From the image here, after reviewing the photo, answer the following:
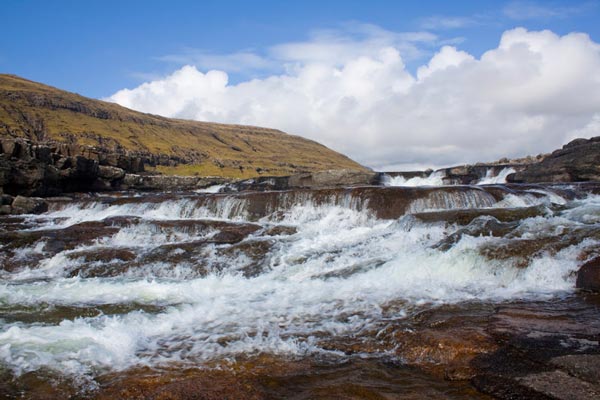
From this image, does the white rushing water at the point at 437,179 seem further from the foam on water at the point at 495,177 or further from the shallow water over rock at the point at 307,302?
the shallow water over rock at the point at 307,302

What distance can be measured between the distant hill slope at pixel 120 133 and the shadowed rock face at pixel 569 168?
9025 cm

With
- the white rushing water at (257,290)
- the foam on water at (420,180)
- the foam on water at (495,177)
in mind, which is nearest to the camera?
the white rushing water at (257,290)

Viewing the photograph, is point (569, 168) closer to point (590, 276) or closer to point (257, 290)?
point (590, 276)

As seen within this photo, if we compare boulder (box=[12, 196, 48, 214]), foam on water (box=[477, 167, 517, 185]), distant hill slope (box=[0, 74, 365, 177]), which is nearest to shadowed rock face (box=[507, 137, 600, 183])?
foam on water (box=[477, 167, 517, 185])

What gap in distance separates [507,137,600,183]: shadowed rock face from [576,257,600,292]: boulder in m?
26.4

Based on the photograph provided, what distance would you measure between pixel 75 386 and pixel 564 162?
1493 inches

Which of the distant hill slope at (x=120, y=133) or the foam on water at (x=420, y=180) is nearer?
the foam on water at (x=420, y=180)

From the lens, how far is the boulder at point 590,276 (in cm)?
965

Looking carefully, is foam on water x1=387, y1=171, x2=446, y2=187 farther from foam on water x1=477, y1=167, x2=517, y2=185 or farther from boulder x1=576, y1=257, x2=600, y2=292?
boulder x1=576, y1=257, x2=600, y2=292

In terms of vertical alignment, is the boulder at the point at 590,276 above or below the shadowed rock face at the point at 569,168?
below

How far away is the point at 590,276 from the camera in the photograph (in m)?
9.85

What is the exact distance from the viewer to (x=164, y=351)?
7418 mm

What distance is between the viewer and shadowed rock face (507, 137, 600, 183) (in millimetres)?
32500

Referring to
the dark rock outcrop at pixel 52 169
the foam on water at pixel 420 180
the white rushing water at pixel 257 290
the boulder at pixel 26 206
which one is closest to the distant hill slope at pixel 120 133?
the dark rock outcrop at pixel 52 169
